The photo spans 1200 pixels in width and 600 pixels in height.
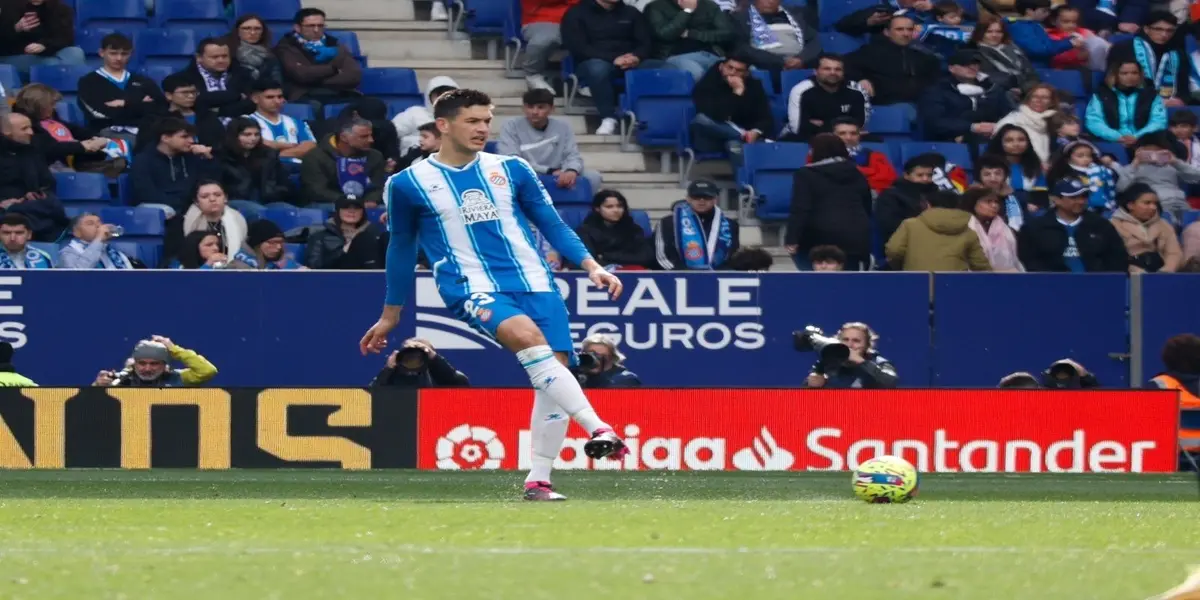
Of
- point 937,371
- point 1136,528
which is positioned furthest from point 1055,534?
point 937,371

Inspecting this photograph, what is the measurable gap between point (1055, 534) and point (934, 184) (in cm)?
947

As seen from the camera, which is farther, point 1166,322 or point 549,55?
point 549,55

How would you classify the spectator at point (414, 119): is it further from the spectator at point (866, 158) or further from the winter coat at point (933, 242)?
the winter coat at point (933, 242)

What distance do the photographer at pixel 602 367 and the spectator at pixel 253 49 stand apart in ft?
14.3

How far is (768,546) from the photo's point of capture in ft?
21.9

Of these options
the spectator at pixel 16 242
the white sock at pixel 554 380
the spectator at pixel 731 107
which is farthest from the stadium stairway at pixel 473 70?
the white sock at pixel 554 380

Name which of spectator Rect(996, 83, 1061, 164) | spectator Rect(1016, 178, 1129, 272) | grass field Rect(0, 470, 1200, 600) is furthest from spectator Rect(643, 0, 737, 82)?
grass field Rect(0, 470, 1200, 600)

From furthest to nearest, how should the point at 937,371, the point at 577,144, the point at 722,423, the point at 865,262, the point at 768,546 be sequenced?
the point at 577,144 < the point at 865,262 < the point at 937,371 < the point at 722,423 < the point at 768,546

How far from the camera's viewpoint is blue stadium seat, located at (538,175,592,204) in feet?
54.7

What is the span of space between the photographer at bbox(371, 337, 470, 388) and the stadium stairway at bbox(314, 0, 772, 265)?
13.5 ft

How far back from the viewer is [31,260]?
14633 mm

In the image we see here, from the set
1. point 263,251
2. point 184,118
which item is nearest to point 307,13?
point 184,118

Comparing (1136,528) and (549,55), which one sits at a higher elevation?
(549,55)

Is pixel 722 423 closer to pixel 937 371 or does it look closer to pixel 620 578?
pixel 937 371
